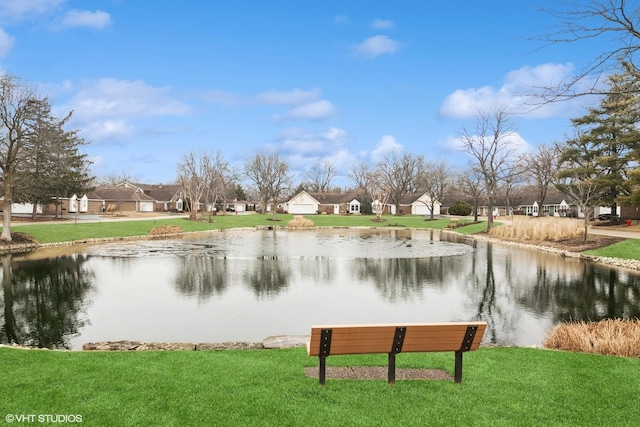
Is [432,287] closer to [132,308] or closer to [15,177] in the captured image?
[132,308]

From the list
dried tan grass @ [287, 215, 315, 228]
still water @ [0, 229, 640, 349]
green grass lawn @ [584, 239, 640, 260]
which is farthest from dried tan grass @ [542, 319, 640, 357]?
dried tan grass @ [287, 215, 315, 228]

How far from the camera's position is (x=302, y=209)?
101 metres

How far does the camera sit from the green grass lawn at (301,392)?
504 centimetres

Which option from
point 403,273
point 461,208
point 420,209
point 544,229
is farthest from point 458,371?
point 420,209

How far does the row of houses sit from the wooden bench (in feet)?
224

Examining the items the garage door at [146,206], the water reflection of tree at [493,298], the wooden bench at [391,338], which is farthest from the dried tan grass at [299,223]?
the wooden bench at [391,338]

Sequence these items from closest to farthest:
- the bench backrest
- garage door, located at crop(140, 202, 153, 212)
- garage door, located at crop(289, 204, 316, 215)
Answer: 1. the bench backrest
2. garage door, located at crop(140, 202, 153, 212)
3. garage door, located at crop(289, 204, 316, 215)

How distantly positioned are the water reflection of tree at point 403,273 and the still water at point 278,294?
2.1 inches

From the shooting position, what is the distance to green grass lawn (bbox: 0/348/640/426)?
198 inches

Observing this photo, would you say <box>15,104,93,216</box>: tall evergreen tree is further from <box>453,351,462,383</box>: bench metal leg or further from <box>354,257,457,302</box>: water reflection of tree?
<box>453,351,462,383</box>: bench metal leg

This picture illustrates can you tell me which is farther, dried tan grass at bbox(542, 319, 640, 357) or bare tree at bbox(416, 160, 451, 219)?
bare tree at bbox(416, 160, 451, 219)

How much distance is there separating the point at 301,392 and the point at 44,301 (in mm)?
12337

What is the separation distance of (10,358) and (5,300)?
28.7ft

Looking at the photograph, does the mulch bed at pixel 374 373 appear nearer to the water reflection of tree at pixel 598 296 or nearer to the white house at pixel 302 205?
→ the water reflection of tree at pixel 598 296
